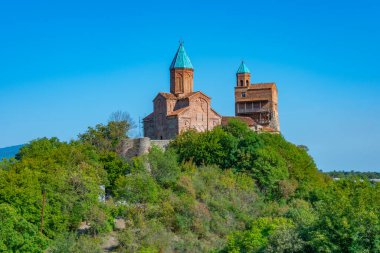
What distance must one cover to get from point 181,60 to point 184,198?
61.9 ft

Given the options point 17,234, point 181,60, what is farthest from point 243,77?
point 17,234

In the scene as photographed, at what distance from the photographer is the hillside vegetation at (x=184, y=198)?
1431 inches

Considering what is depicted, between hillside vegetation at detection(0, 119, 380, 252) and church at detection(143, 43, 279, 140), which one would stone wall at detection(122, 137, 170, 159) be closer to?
hillside vegetation at detection(0, 119, 380, 252)

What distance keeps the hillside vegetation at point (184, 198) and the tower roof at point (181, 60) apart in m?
→ 7.66

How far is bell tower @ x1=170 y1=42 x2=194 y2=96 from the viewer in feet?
212

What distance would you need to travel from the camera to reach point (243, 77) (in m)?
77.0

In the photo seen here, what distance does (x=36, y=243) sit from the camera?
42.1 metres

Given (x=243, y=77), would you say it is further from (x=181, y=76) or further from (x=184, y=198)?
(x=184, y=198)

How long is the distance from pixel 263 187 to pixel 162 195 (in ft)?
28.8

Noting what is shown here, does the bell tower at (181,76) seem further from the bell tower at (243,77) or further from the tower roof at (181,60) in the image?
the bell tower at (243,77)

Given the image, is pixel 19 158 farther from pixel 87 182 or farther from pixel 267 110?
pixel 267 110

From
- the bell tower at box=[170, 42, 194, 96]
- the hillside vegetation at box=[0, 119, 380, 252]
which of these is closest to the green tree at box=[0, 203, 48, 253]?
the hillside vegetation at box=[0, 119, 380, 252]

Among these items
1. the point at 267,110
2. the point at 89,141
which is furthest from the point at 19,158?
the point at 267,110

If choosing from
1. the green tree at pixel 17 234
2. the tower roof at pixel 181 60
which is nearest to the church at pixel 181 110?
the tower roof at pixel 181 60
